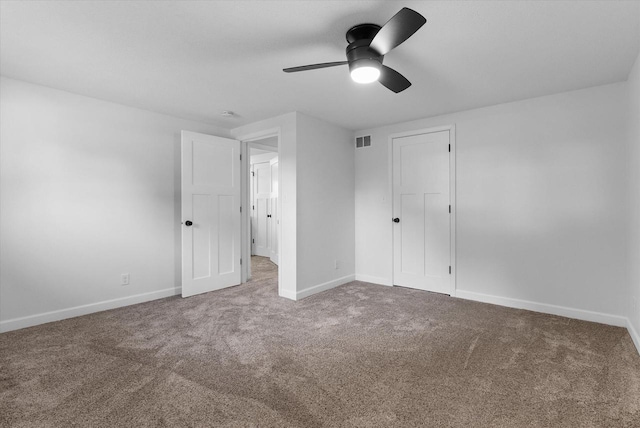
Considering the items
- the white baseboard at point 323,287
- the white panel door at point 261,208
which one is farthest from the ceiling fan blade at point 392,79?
the white panel door at point 261,208

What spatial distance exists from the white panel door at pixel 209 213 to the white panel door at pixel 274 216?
78.2 inches

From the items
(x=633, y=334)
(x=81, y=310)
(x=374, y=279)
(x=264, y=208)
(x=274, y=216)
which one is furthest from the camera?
(x=264, y=208)

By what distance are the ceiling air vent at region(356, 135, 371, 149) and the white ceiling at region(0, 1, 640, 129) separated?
3.87 feet

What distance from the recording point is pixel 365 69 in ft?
6.98

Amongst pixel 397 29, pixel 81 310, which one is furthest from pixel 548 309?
pixel 81 310

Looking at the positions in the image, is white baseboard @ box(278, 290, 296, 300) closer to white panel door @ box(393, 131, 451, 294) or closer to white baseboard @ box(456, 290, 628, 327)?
white panel door @ box(393, 131, 451, 294)

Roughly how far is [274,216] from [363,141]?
2848mm

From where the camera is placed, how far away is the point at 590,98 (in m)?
3.14

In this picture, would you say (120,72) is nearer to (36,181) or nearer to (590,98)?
(36,181)

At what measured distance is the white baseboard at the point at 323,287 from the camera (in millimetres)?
3938

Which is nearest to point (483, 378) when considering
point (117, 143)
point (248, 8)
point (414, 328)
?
point (414, 328)

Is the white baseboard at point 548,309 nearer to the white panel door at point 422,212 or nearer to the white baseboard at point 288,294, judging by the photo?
the white panel door at point 422,212

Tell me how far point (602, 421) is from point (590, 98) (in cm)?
296

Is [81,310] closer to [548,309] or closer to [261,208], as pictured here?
[261,208]
